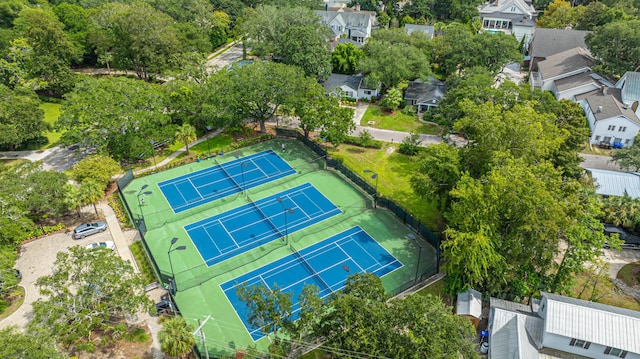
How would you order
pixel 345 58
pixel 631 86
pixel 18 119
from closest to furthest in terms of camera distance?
pixel 18 119 < pixel 631 86 < pixel 345 58

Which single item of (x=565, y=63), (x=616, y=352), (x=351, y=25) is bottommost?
(x=616, y=352)

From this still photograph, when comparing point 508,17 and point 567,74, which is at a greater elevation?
point 508,17

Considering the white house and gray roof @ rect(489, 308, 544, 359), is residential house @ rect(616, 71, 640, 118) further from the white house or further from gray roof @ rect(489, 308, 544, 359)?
gray roof @ rect(489, 308, 544, 359)

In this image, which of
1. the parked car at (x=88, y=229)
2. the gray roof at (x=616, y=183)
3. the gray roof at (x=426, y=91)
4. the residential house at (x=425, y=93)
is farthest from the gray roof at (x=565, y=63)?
the parked car at (x=88, y=229)

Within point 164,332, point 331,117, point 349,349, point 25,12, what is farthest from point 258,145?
point 25,12

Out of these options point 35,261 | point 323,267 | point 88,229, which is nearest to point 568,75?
point 323,267

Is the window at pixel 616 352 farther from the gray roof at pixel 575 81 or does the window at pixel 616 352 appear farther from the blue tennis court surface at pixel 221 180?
the gray roof at pixel 575 81

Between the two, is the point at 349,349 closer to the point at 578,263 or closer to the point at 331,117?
the point at 578,263

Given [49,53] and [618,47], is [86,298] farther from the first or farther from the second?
[618,47]
